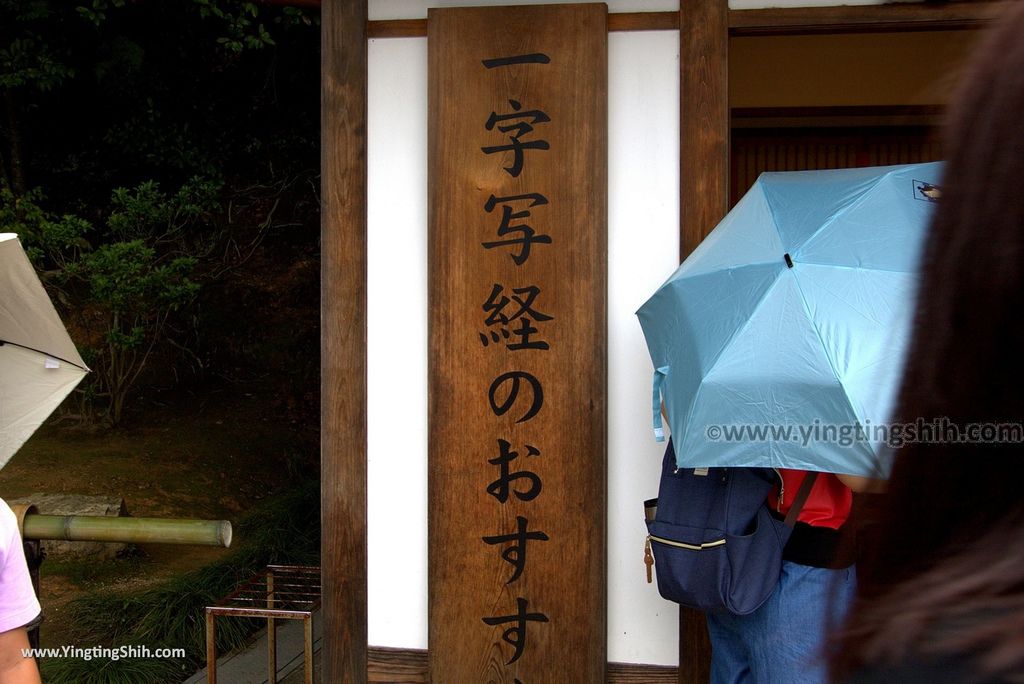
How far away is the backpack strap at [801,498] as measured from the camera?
2590mm

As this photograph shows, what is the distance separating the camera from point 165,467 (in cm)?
855

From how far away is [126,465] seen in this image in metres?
8.38

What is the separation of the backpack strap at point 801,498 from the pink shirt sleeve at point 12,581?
2.00 meters

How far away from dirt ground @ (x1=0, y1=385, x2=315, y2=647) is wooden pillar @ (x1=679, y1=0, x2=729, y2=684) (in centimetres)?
414

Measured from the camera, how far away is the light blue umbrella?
225 centimetres

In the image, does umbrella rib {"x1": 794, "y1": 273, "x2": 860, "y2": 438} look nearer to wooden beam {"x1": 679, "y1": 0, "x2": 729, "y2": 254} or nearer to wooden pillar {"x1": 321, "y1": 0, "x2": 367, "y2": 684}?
wooden beam {"x1": 679, "y1": 0, "x2": 729, "y2": 254}

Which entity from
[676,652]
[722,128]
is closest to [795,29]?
[722,128]

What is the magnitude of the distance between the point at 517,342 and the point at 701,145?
102cm

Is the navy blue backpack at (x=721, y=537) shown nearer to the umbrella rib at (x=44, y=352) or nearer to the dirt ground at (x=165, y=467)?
the umbrella rib at (x=44, y=352)

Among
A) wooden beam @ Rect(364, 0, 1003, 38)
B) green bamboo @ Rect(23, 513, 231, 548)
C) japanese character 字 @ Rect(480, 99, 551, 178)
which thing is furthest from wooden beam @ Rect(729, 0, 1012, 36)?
green bamboo @ Rect(23, 513, 231, 548)

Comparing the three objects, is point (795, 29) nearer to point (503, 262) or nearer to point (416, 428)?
point (503, 262)

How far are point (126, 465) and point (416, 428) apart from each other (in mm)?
5766

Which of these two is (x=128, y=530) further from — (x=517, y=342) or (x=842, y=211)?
(x=842, y=211)

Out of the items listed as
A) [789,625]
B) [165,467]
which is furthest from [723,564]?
[165,467]
